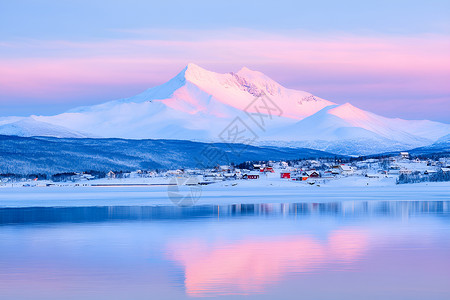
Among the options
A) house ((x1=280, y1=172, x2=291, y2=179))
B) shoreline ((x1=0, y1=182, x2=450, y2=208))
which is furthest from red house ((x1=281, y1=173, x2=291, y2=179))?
shoreline ((x1=0, y1=182, x2=450, y2=208))

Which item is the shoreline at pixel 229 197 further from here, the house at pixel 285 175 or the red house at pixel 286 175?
the house at pixel 285 175

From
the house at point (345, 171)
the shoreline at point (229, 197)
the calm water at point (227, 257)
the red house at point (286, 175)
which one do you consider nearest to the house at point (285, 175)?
the red house at point (286, 175)

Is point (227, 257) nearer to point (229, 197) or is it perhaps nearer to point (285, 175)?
point (229, 197)

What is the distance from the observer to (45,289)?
2484cm

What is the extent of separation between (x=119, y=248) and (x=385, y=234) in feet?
45.6

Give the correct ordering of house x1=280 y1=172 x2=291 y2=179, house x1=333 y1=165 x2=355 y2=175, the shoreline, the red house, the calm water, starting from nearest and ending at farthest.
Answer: the calm water
the shoreline
house x1=333 y1=165 x2=355 y2=175
the red house
house x1=280 y1=172 x2=291 y2=179

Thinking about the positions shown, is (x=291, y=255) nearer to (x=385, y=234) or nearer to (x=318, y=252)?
(x=318, y=252)

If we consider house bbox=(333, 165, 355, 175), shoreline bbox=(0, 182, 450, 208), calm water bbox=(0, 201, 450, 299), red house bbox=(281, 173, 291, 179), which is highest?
house bbox=(333, 165, 355, 175)

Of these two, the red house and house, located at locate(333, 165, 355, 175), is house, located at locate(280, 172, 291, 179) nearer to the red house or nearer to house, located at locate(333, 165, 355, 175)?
the red house

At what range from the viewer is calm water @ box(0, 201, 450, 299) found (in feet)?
80.2

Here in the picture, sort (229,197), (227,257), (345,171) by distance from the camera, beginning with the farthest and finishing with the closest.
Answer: (345,171) < (229,197) < (227,257)

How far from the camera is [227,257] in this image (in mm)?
31406

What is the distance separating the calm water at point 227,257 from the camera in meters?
24.5

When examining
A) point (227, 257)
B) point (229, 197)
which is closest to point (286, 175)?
point (229, 197)
